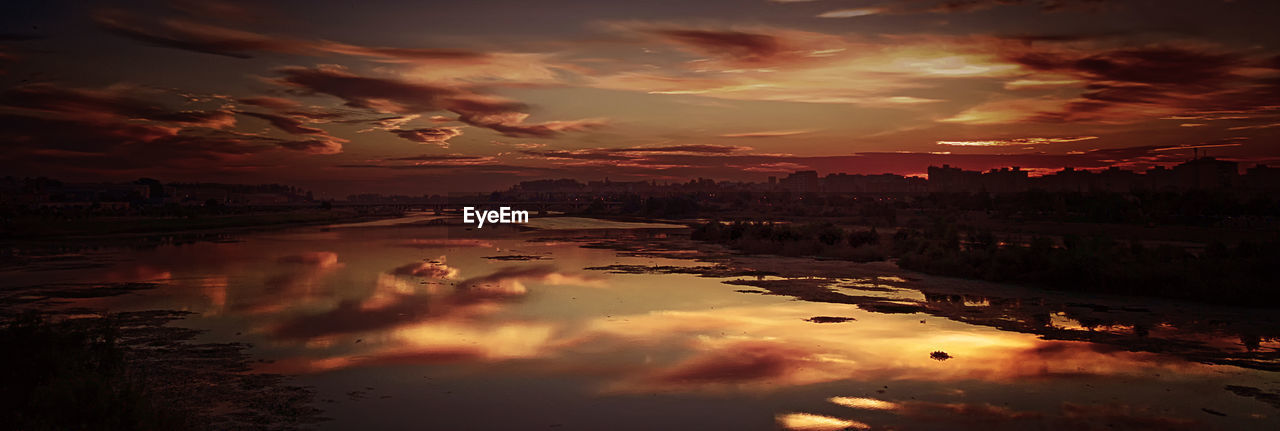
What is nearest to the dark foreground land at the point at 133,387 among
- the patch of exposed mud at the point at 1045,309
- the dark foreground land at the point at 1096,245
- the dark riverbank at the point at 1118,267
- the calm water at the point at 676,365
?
the calm water at the point at 676,365

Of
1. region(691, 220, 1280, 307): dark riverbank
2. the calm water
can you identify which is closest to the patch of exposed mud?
the calm water

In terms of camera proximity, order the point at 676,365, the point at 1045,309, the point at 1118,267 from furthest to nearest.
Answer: the point at 1118,267 → the point at 1045,309 → the point at 676,365

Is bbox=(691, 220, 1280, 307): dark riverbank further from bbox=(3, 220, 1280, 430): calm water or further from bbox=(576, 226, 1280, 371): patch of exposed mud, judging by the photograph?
bbox=(3, 220, 1280, 430): calm water

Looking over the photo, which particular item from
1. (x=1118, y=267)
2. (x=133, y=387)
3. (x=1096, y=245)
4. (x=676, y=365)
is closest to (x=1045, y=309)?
(x=1118, y=267)

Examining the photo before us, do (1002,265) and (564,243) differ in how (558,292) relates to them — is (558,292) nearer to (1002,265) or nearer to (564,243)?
(1002,265)

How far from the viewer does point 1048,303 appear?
23.8 metres

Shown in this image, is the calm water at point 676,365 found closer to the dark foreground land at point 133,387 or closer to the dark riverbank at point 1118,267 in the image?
the dark foreground land at point 133,387

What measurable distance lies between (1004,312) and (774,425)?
13774 millimetres

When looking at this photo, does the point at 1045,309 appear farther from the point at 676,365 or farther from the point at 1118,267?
the point at 676,365

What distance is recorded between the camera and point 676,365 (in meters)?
15.7

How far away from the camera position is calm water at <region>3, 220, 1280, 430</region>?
1198 cm

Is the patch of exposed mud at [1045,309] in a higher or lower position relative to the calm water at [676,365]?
higher

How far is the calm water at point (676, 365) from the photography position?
39.3ft

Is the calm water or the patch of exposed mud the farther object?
the patch of exposed mud
